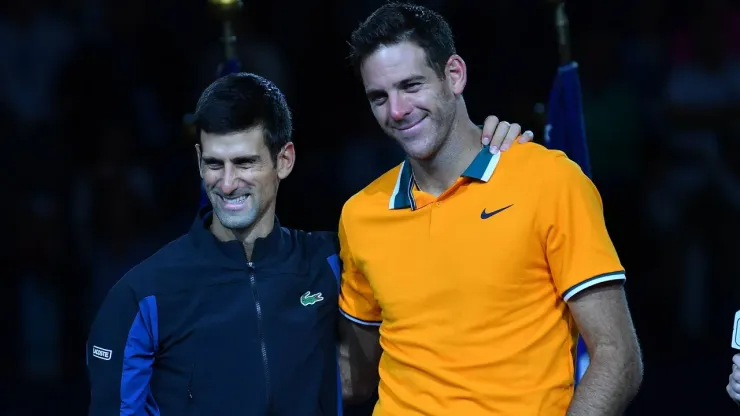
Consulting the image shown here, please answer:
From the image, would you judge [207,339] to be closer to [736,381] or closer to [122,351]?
[122,351]

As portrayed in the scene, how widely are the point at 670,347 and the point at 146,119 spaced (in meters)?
2.93

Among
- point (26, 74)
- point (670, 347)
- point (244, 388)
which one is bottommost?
point (670, 347)

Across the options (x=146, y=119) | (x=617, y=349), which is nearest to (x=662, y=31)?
(x=146, y=119)

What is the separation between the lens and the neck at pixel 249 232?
274 cm

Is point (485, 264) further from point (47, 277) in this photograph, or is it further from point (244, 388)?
point (47, 277)

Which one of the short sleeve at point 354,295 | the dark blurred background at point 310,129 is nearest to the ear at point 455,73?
the short sleeve at point 354,295

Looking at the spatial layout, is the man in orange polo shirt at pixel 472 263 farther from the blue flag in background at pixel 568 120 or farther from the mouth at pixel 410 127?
the blue flag in background at pixel 568 120

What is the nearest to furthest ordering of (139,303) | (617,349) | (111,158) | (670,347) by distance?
(617,349)
(139,303)
(670,347)
(111,158)

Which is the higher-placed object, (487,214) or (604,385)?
(487,214)

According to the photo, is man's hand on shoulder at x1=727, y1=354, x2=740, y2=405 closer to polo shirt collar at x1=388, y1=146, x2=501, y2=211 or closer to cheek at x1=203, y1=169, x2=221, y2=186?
polo shirt collar at x1=388, y1=146, x2=501, y2=211

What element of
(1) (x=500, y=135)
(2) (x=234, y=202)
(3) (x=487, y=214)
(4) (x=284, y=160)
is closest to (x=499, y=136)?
(1) (x=500, y=135)

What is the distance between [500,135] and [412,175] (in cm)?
25

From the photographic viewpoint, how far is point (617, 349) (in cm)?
243

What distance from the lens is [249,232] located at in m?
2.75
